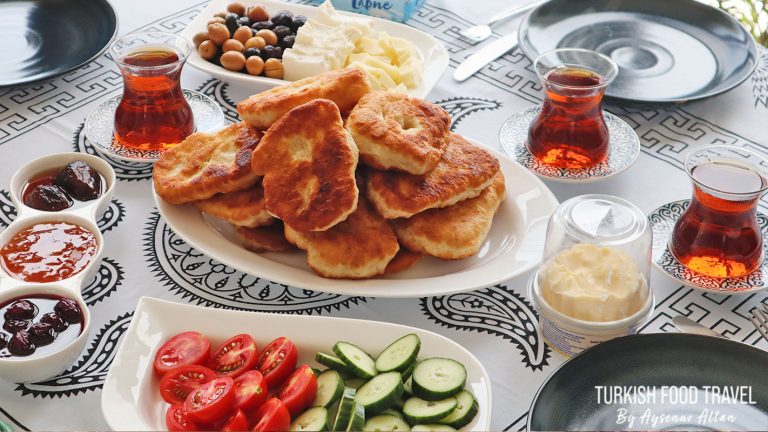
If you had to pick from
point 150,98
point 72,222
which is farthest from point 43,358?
point 150,98

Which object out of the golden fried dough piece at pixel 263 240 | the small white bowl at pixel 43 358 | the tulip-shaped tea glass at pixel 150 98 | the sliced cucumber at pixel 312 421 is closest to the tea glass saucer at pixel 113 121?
the tulip-shaped tea glass at pixel 150 98

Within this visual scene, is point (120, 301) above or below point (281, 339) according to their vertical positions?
below

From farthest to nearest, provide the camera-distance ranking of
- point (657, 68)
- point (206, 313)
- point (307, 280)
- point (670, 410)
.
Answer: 1. point (657, 68)
2. point (307, 280)
3. point (206, 313)
4. point (670, 410)

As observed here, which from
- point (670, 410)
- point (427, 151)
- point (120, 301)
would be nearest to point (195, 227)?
point (120, 301)

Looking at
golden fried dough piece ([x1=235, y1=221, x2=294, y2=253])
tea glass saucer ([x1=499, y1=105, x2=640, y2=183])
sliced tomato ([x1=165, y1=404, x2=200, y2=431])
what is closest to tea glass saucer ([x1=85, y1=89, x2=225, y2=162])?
golden fried dough piece ([x1=235, y1=221, x2=294, y2=253])

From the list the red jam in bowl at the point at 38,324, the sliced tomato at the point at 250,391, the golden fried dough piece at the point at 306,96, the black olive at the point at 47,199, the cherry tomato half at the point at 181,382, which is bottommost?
the black olive at the point at 47,199

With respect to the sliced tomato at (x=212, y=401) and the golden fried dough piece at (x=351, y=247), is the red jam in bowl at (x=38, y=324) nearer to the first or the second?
the sliced tomato at (x=212, y=401)

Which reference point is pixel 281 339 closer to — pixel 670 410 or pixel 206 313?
pixel 206 313

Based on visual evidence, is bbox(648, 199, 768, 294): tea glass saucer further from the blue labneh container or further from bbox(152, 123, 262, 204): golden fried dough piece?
the blue labneh container

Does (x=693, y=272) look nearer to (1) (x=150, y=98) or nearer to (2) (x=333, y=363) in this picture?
(2) (x=333, y=363)
